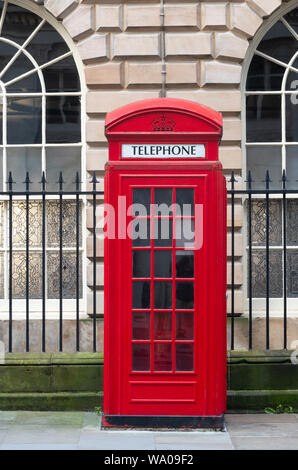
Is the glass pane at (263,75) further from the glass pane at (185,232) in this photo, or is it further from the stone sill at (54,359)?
the stone sill at (54,359)

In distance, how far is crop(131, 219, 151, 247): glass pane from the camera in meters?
6.60

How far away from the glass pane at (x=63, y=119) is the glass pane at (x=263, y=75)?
213cm

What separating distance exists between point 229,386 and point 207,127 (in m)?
2.57

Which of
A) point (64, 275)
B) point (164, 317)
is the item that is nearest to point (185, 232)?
point (164, 317)

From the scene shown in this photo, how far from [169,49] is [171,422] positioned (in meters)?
4.55

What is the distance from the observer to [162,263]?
671cm

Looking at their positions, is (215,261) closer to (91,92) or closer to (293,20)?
(91,92)

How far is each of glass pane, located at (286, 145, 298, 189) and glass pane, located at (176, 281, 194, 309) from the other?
3209 millimetres

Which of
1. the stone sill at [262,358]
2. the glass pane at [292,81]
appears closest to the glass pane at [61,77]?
the glass pane at [292,81]

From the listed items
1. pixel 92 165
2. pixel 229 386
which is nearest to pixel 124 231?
pixel 229 386

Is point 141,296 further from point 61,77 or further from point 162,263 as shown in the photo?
point 61,77

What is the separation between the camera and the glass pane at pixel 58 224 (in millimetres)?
9195

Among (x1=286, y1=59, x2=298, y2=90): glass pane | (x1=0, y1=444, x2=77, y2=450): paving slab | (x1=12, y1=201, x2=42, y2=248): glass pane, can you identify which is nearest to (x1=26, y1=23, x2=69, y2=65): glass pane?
(x1=12, y1=201, x2=42, y2=248): glass pane

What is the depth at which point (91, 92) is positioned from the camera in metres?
9.23
